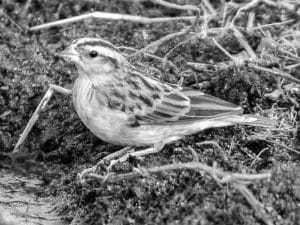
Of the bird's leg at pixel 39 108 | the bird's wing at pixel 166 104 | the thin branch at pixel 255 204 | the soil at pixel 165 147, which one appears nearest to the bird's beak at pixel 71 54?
the bird's wing at pixel 166 104

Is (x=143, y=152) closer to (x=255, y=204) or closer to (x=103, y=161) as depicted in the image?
(x=103, y=161)

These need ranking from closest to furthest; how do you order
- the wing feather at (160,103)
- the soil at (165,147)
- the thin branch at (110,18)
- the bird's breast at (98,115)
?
the soil at (165,147)
the bird's breast at (98,115)
the wing feather at (160,103)
the thin branch at (110,18)

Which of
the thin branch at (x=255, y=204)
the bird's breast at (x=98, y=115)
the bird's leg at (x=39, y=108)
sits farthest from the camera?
the bird's leg at (x=39, y=108)

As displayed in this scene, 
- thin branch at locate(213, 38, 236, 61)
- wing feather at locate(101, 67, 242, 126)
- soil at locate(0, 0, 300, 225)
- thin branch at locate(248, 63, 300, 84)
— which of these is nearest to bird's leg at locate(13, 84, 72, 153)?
soil at locate(0, 0, 300, 225)

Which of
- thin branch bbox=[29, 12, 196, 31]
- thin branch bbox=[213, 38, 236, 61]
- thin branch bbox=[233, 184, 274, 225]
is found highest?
thin branch bbox=[29, 12, 196, 31]

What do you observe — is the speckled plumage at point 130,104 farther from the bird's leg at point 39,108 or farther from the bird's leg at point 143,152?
the bird's leg at point 39,108

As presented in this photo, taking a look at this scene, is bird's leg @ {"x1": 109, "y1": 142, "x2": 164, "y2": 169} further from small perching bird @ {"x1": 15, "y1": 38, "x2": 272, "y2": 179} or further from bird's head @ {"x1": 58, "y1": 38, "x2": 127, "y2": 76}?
bird's head @ {"x1": 58, "y1": 38, "x2": 127, "y2": 76}

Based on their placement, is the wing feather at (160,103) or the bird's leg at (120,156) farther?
the wing feather at (160,103)
